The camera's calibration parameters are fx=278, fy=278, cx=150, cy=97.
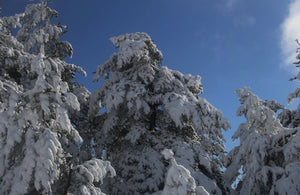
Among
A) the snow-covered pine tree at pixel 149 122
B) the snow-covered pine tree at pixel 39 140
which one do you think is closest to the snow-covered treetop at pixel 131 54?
the snow-covered pine tree at pixel 149 122

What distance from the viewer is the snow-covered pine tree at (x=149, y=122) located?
8.62 m

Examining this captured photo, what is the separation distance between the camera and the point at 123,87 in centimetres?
955

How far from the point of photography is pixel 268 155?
7.54m

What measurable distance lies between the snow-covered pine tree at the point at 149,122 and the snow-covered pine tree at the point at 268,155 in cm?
124

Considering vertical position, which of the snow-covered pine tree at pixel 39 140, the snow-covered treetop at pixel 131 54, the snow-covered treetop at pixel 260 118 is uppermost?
the snow-covered treetop at pixel 131 54

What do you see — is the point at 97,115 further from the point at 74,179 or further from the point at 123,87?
the point at 74,179

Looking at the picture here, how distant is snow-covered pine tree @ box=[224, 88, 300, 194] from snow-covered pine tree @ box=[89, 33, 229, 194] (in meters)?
1.24

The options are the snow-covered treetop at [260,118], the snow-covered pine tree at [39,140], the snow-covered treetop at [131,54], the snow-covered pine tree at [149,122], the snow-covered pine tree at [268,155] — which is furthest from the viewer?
the snow-covered treetop at [131,54]

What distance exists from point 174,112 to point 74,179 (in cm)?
405

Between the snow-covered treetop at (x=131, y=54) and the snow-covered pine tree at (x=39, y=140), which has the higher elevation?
the snow-covered treetop at (x=131, y=54)

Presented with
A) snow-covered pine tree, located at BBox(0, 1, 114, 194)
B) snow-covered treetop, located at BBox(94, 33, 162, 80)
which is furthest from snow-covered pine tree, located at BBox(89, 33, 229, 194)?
snow-covered pine tree, located at BBox(0, 1, 114, 194)

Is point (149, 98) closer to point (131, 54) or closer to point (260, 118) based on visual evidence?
point (131, 54)

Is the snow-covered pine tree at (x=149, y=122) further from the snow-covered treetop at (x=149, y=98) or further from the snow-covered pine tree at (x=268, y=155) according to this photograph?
the snow-covered pine tree at (x=268, y=155)

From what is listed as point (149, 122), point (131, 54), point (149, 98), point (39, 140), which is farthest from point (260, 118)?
point (39, 140)
